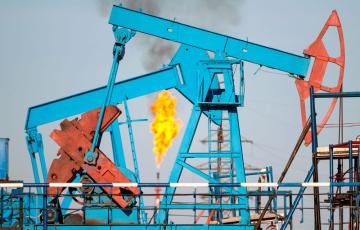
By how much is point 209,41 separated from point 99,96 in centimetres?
371

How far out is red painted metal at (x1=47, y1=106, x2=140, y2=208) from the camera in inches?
1005

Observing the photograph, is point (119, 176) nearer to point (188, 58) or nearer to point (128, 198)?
point (128, 198)

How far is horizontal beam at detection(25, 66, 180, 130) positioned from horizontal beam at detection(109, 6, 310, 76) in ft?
4.05

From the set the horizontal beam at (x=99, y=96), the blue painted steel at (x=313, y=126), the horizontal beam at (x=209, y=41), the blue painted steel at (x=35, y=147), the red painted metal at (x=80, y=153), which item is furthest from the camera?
the blue painted steel at (x=35, y=147)

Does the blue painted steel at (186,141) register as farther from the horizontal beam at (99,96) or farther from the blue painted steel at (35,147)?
the blue painted steel at (35,147)

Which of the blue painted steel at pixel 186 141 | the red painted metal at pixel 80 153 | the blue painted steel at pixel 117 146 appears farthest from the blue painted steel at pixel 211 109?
the blue painted steel at pixel 117 146

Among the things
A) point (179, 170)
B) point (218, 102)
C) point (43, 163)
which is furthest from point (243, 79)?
point (43, 163)

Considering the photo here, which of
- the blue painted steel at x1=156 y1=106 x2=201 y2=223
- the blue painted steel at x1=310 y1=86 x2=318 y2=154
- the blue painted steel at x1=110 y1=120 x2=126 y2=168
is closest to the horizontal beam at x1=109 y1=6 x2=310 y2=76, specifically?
the blue painted steel at x1=156 y1=106 x2=201 y2=223

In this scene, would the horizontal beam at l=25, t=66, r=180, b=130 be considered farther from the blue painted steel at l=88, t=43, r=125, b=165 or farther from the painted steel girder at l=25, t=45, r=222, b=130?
the blue painted steel at l=88, t=43, r=125, b=165

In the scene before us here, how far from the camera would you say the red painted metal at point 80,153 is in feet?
83.8

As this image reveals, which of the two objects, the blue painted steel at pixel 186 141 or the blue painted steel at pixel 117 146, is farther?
the blue painted steel at pixel 117 146

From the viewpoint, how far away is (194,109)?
83.5ft

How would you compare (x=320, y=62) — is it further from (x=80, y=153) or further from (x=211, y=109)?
(x=80, y=153)

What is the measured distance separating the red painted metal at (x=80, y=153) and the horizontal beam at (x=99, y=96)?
1280 millimetres
